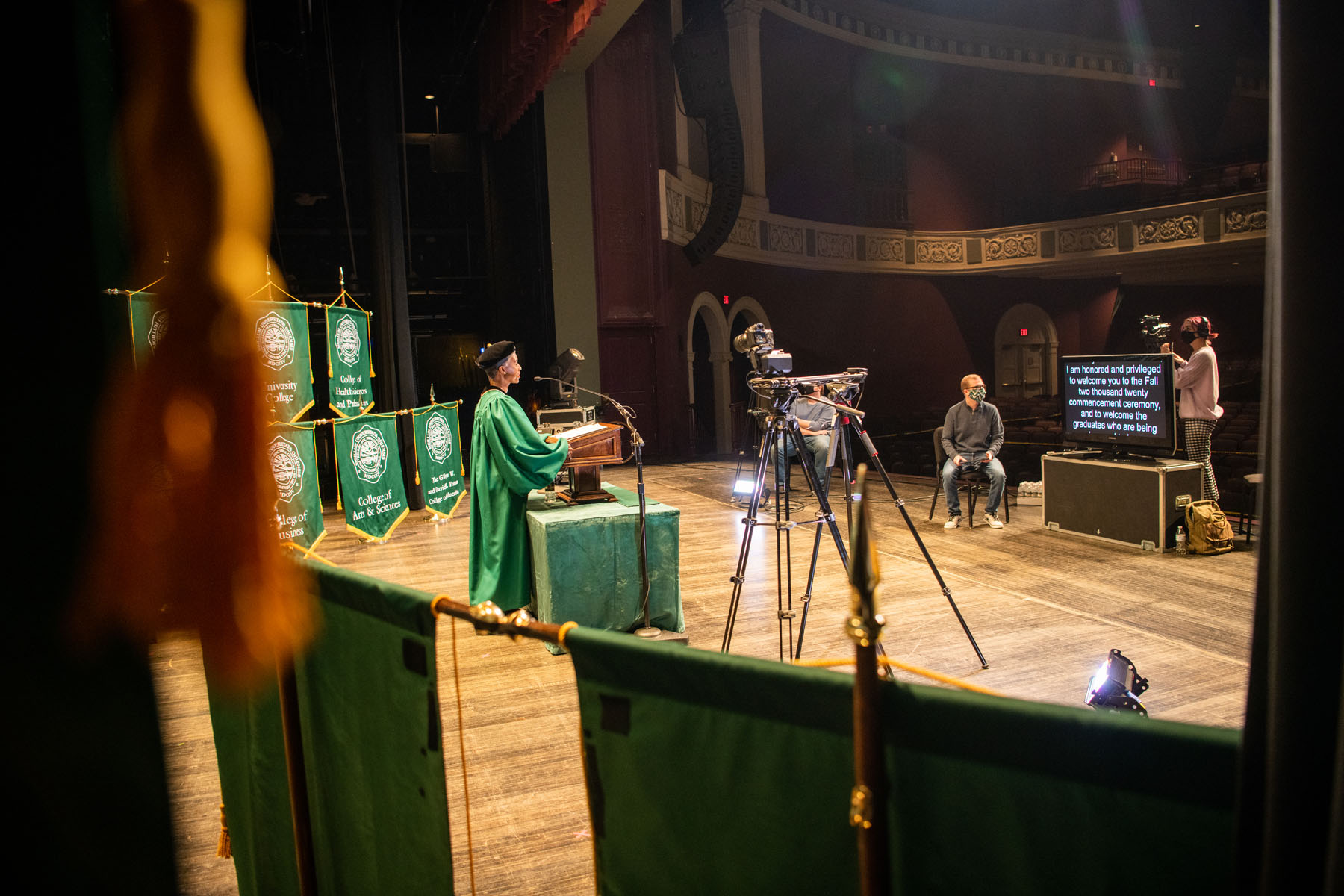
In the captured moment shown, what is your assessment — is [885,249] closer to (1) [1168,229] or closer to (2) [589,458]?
(1) [1168,229]

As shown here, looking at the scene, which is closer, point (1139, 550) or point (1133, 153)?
point (1139, 550)

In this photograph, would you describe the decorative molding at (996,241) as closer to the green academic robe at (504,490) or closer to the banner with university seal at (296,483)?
the banner with university seal at (296,483)

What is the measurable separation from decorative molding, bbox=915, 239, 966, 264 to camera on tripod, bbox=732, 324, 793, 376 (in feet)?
50.6

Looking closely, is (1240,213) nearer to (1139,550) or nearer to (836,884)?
(1139,550)

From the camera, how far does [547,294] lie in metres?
12.3

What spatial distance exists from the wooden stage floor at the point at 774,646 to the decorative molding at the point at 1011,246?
40.4ft

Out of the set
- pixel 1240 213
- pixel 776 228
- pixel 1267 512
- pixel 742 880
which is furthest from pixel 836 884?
pixel 1240 213

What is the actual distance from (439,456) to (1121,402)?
20.2 ft

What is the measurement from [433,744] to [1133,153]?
836 inches

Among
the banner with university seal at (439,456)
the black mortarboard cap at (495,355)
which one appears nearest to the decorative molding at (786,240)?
the banner with university seal at (439,456)

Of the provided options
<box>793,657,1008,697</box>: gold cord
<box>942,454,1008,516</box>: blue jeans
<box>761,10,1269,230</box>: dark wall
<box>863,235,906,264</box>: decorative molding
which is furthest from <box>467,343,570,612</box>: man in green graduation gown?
<box>863,235,906,264</box>: decorative molding

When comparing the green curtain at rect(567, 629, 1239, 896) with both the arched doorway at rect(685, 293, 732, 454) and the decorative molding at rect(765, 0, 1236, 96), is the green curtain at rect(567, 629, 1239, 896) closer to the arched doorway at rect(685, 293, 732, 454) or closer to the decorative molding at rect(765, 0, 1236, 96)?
the arched doorway at rect(685, 293, 732, 454)

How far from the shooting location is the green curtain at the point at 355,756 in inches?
59.3

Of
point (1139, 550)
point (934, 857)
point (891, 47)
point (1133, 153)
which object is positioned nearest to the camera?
point (934, 857)
